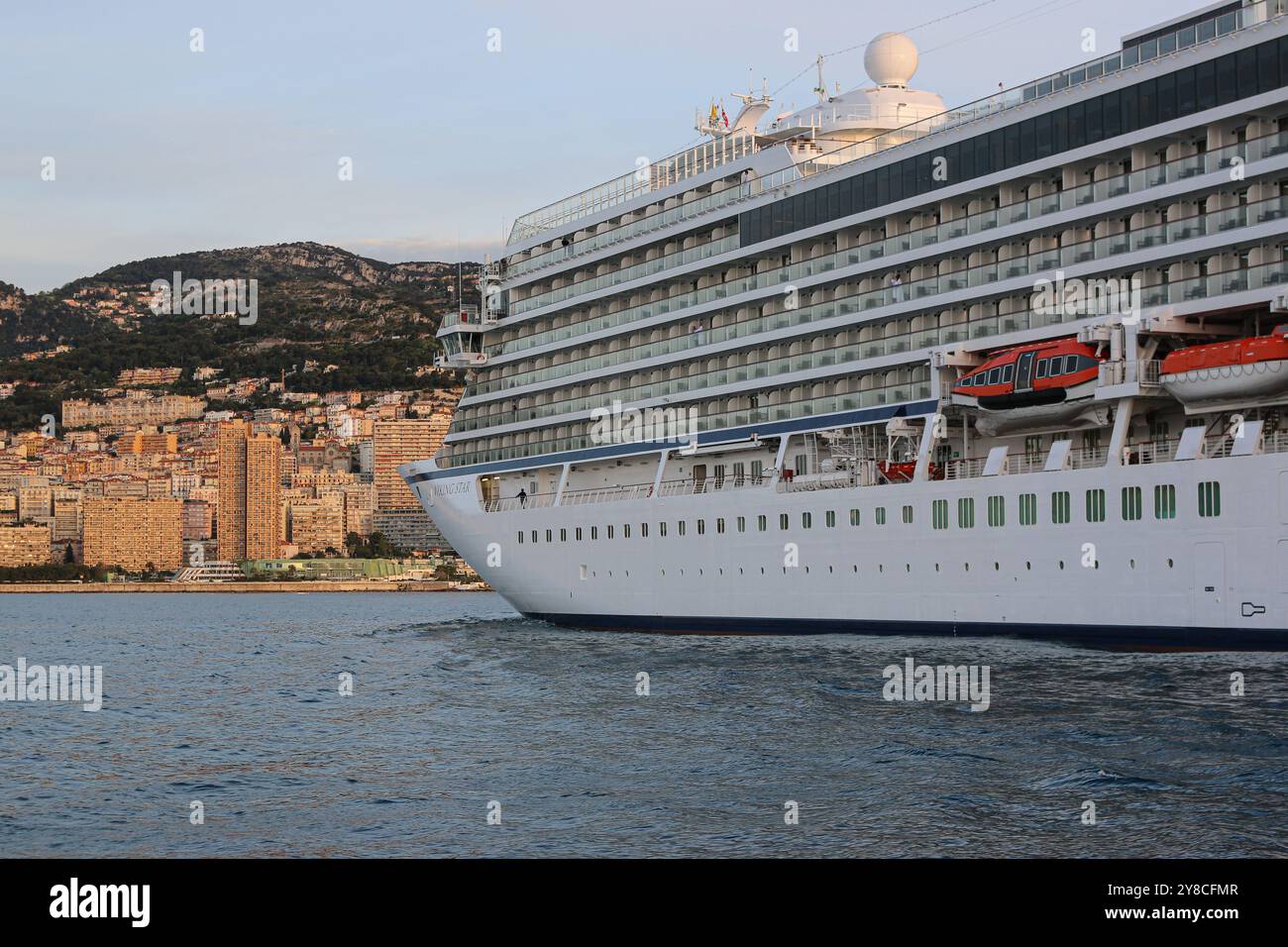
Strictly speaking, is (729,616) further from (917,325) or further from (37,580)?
(37,580)

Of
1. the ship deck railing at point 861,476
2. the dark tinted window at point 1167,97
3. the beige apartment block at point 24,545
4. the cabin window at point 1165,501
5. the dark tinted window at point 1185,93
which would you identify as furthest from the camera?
the beige apartment block at point 24,545

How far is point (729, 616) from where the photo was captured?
35406 mm

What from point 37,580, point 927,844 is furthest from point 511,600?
point 37,580

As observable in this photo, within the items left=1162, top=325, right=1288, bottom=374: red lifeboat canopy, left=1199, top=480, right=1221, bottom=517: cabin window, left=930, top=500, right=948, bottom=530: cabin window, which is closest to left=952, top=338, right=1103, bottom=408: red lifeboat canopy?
left=1162, top=325, right=1288, bottom=374: red lifeboat canopy

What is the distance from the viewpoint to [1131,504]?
2614 centimetres

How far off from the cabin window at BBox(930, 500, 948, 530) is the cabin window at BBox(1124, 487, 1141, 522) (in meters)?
4.46

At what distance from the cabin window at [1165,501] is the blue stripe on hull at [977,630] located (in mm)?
2018

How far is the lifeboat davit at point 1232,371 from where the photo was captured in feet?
81.7

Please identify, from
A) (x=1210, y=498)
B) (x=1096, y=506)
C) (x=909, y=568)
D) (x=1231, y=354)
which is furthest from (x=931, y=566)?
(x=1231, y=354)

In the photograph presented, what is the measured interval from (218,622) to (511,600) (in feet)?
113

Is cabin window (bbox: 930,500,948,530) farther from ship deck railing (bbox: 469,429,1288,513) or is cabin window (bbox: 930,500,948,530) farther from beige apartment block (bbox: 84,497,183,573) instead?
beige apartment block (bbox: 84,497,183,573)

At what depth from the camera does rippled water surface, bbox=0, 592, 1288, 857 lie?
13789 millimetres

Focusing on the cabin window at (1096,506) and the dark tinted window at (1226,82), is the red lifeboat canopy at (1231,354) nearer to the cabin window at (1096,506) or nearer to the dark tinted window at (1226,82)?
the cabin window at (1096,506)

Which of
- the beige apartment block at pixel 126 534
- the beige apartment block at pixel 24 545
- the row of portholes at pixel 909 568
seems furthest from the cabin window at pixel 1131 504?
the beige apartment block at pixel 24 545
